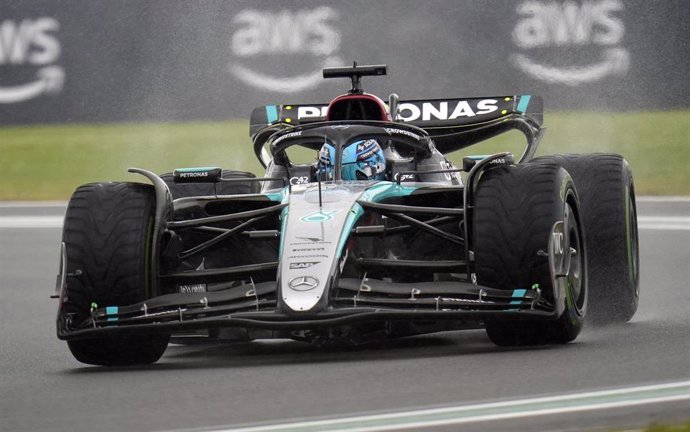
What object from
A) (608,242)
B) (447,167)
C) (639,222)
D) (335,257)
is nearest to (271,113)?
(447,167)

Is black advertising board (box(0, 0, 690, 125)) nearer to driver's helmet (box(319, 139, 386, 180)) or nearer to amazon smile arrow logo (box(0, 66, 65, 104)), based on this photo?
amazon smile arrow logo (box(0, 66, 65, 104))

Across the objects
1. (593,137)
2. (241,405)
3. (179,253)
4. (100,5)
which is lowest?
(241,405)

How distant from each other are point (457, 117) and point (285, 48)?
8765 millimetres

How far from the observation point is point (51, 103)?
778 inches

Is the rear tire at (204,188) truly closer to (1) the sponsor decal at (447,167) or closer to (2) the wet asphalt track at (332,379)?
(2) the wet asphalt track at (332,379)

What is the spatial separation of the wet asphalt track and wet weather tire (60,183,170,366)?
16 centimetres

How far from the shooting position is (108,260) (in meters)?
7.98

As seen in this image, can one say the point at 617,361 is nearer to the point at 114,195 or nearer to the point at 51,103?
the point at 114,195

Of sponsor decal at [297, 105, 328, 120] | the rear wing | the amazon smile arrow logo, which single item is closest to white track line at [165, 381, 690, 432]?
the rear wing

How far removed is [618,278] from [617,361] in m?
2.71

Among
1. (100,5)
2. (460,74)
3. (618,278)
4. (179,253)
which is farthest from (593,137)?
(179,253)

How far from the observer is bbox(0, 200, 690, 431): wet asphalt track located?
18.7ft

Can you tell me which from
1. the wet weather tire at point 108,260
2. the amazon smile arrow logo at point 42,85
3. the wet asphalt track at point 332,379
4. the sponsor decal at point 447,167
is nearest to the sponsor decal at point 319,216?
the wet asphalt track at point 332,379

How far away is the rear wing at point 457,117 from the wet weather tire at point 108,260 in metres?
3.29
